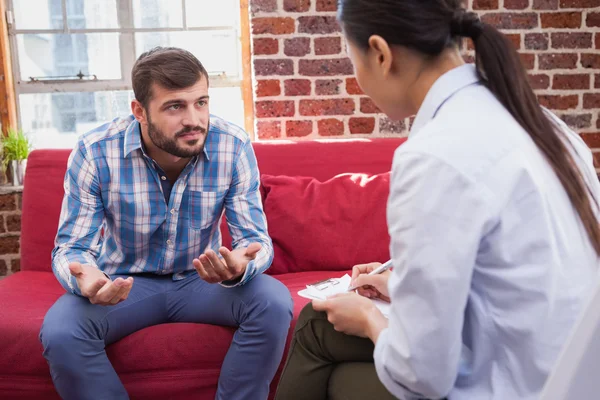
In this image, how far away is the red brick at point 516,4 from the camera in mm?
2932

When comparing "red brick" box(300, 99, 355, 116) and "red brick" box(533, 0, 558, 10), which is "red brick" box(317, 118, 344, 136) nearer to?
"red brick" box(300, 99, 355, 116)

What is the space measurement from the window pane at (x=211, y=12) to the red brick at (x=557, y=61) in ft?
4.59

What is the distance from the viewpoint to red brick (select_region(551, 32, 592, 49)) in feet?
9.72

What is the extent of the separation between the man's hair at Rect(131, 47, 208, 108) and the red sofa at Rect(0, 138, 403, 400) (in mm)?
Result: 633

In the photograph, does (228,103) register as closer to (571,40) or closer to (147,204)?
(147,204)

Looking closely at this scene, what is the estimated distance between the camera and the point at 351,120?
9.73ft

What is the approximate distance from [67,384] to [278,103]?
156 centimetres

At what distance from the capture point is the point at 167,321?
6.54 ft

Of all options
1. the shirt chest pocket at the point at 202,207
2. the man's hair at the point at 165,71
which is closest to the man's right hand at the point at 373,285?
the shirt chest pocket at the point at 202,207

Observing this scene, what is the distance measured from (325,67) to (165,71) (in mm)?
1107

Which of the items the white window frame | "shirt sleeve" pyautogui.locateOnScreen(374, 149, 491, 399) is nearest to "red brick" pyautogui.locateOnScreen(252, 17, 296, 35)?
the white window frame

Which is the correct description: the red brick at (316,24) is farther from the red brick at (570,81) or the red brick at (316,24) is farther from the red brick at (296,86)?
the red brick at (570,81)

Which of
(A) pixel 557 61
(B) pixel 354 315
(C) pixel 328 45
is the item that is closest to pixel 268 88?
(C) pixel 328 45

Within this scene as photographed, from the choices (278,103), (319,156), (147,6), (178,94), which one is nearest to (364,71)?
(178,94)
